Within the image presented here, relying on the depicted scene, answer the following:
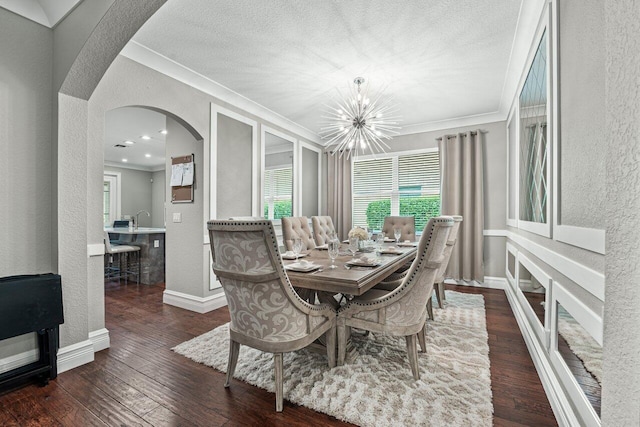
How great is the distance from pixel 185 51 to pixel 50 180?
1560 millimetres

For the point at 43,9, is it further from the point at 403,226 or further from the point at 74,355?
the point at 403,226

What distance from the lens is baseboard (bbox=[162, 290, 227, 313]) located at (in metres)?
3.20

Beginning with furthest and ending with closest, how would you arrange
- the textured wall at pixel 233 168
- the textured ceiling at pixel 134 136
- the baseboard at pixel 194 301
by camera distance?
the textured ceiling at pixel 134 136 < the textured wall at pixel 233 168 < the baseboard at pixel 194 301

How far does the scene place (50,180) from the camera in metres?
2.03

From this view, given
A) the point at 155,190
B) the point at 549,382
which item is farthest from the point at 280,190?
the point at 155,190

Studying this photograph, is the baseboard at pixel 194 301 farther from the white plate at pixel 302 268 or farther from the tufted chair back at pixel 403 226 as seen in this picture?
the tufted chair back at pixel 403 226

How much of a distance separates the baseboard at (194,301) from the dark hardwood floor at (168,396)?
2.27 feet

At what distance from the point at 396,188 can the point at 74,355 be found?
4.60 m

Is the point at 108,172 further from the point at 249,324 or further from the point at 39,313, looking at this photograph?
the point at 249,324

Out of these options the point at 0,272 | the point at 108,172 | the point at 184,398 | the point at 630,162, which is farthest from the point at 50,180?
the point at 108,172

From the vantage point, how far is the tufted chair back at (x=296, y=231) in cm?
330

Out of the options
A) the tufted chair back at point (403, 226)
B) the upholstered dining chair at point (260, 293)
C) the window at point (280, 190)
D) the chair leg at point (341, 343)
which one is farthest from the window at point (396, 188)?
the upholstered dining chair at point (260, 293)

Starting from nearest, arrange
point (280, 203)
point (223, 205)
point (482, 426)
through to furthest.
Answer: point (482, 426)
point (223, 205)
point (280, 203)

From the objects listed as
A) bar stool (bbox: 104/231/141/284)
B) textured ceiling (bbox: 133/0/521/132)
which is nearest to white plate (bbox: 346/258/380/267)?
textured ceiling (bbox: 133/0/521/132)
